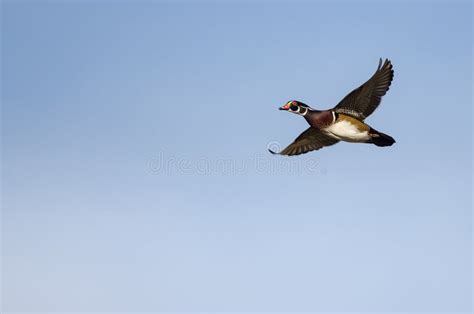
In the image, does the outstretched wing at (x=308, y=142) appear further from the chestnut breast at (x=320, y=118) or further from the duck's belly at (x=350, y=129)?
the chestnut breast at (x=320, y=118)

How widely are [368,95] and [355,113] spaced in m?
0.68

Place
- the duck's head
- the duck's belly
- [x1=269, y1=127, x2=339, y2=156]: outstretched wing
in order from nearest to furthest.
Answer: the duck's head < the duck's belly < [x1=269, y1=127, x2=339, y2=156]: outstretched wing

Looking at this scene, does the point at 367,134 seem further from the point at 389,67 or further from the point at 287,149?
the point at 287,149

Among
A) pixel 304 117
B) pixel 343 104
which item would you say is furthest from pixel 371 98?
pixel 304 117

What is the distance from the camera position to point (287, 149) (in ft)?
75.1

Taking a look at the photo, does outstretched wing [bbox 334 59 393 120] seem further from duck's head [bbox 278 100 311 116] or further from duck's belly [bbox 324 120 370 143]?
duck's head [bbox 278 100 311 116]

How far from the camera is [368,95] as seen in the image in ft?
66.3

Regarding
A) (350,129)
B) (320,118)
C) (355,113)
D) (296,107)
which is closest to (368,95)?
(355,113)

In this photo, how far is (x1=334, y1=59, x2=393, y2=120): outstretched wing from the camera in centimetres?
1997

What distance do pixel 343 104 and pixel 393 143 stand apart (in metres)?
1.94

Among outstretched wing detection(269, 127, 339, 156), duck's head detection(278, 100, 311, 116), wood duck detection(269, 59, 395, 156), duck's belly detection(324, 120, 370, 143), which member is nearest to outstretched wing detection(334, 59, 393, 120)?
wood duck detection(269, 59, 395, 156)

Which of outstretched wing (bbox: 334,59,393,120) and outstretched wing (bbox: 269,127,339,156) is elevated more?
outstretched wing (bbox: 334,59,393,120)

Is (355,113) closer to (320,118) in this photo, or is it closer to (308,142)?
(320,118)

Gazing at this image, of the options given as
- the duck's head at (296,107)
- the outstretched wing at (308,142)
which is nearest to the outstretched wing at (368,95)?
the duck's head at (296,107)
